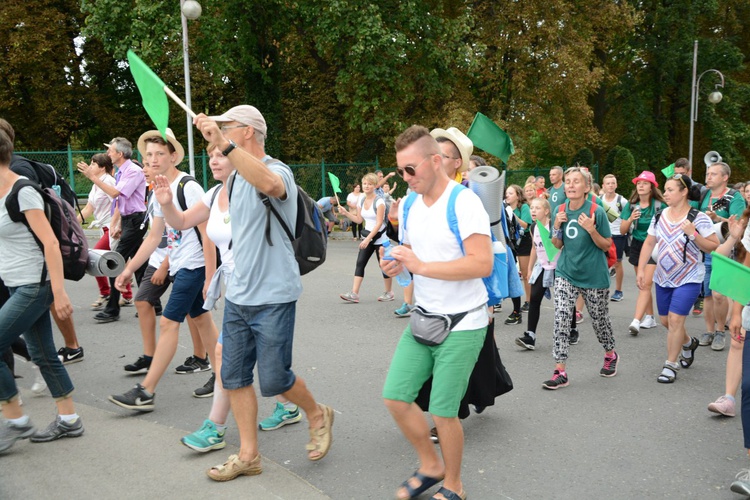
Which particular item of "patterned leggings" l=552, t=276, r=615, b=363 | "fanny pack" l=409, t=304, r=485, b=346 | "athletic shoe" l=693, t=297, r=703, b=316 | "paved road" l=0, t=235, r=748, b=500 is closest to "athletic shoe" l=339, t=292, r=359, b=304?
"paved road" l=0, t=235, r=748, b=500

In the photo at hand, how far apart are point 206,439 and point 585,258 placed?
11.1 ft

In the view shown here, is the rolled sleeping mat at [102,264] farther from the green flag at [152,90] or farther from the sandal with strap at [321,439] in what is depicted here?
the sandal with strap at [321,439]

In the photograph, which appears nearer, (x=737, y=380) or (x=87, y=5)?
(x=737, y=380)

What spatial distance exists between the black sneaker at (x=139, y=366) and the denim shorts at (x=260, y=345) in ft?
7.97

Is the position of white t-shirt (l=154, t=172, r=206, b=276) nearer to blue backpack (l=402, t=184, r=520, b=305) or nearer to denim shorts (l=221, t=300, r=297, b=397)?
denim shorts (l=221, t=300, r=297, b=397)

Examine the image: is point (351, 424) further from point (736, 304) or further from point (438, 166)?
point (736, 304)

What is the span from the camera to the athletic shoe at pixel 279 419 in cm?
466

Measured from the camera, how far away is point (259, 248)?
3664 mm

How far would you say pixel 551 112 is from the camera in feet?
85.7

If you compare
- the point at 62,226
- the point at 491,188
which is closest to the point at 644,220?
the point at 491,188

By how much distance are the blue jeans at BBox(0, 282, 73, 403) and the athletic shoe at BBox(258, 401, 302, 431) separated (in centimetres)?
125

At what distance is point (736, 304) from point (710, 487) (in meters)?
1.06

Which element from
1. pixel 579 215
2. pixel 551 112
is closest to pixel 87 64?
pixel 551 112

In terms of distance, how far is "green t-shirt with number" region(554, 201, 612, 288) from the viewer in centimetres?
581
